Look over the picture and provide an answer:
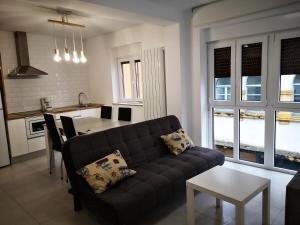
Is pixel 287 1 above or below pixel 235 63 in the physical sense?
above

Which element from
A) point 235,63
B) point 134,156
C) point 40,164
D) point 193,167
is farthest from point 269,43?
point 40,164

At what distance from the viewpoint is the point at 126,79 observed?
17.1 ft

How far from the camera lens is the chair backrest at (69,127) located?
312 cm

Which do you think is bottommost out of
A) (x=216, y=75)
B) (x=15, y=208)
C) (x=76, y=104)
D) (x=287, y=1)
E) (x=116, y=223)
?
(x=15, y=208)

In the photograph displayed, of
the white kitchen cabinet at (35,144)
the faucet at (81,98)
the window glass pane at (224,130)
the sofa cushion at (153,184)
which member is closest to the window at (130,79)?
the faucet at (81,98)

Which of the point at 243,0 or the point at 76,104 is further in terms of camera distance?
the point at 76,104

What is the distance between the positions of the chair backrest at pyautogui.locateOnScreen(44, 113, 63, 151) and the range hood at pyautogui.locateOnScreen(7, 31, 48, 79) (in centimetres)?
155

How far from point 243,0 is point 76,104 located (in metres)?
4.31

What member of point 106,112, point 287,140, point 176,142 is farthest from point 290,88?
point 106,112

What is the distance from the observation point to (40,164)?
402cm

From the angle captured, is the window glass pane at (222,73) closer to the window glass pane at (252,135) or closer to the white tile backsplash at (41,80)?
the window glass pane at (252,135)

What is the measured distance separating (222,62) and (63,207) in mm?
3056

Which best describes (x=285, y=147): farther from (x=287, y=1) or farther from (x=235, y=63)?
(x=287, y=1)

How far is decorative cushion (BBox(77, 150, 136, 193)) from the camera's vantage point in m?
2.08
